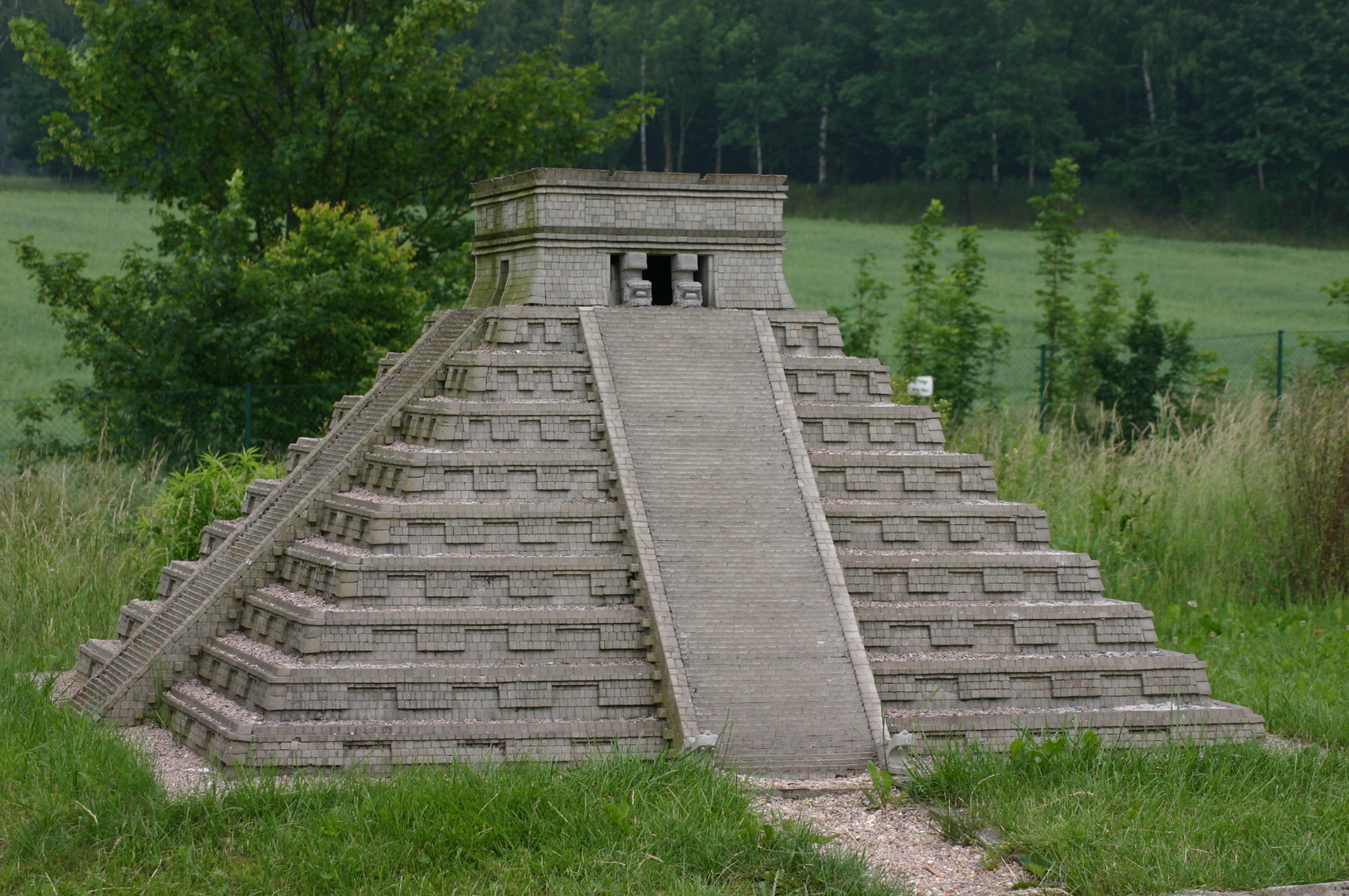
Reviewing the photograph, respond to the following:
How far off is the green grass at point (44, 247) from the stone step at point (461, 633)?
52.3 feet

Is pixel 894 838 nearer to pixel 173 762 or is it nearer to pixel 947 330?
pixel 173 762

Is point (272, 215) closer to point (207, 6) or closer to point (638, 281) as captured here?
point (207, 6)

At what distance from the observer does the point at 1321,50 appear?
4619cm

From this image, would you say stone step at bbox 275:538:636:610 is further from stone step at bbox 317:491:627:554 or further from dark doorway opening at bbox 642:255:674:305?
dark doorway opening at bbox 642:255:674:305

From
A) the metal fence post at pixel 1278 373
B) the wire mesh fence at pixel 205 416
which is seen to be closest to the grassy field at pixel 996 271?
the metal fence post at pixel 1278 373

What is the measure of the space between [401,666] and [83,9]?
15.6 metres

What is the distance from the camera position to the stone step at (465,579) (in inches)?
371

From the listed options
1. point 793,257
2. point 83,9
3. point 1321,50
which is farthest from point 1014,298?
point 83,9

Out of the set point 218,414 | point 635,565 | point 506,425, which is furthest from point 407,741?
point 218,414

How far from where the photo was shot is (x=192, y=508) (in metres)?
14.7

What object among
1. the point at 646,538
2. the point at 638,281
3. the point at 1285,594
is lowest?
the point at 1285,594

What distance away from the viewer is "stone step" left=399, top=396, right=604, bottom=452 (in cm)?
1009

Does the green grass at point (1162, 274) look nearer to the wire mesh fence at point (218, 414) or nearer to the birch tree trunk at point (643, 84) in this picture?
the birch tree trunk at point (643, 84)

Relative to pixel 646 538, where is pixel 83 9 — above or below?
above
